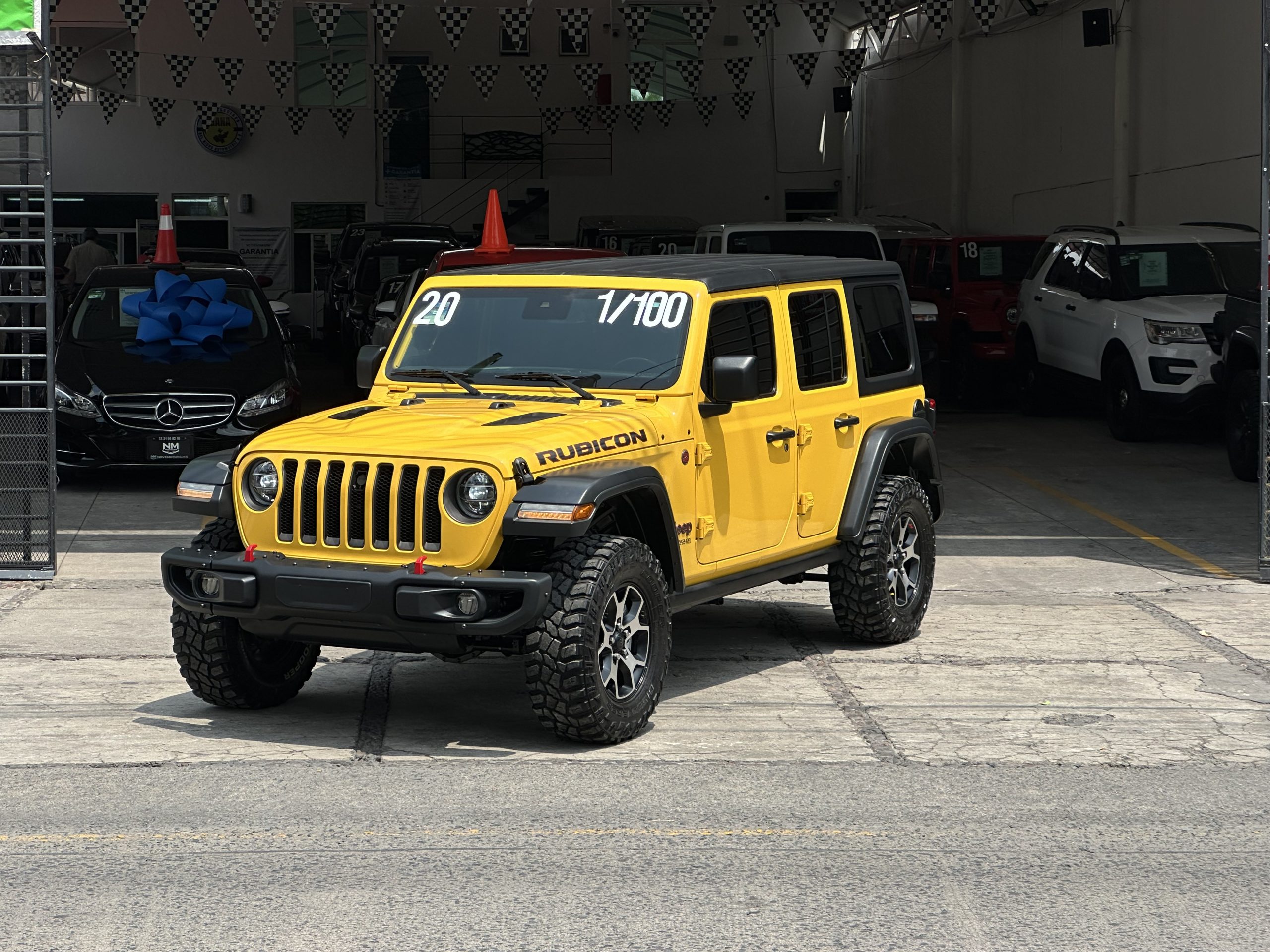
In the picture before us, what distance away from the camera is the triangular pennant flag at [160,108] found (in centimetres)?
3072

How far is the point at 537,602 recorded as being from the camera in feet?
19.6

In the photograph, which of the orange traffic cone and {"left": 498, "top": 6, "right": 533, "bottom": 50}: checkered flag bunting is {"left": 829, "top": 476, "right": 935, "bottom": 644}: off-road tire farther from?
{"left": 498, "top": 6, "right": 533, "bottom": 50}: checkered flag bunting

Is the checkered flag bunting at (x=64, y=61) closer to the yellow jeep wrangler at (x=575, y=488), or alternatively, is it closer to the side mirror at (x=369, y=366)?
the side mirror at (x=369, y=366)

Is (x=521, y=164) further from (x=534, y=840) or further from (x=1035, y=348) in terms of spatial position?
(x=534, y=840)

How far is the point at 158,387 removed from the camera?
13180 mm

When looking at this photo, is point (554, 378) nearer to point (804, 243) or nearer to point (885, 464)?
point (885, 464)

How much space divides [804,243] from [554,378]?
10736 mm

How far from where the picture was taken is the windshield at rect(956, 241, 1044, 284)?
20203 millimetres

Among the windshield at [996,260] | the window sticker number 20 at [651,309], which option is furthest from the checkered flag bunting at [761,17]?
the window sticker number 20 at [651,309]

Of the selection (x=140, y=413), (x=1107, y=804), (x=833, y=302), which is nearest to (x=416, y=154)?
(x=140, y=413)

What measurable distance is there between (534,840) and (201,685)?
2.04 metres

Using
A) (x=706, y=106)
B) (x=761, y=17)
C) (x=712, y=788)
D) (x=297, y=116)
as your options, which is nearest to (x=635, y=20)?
(x=761, y=17)

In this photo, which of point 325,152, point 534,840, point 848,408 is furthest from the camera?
point 325,152

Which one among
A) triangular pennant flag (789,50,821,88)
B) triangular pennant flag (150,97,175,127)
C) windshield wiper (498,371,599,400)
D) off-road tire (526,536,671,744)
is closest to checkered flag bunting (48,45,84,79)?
triangular pennant flag (150,97,175,127)
